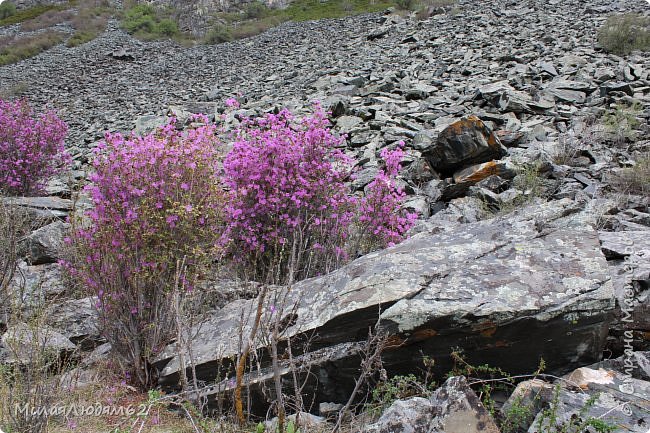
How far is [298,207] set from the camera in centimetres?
554

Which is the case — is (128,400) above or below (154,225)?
below

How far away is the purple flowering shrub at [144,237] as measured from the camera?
14.3 ft

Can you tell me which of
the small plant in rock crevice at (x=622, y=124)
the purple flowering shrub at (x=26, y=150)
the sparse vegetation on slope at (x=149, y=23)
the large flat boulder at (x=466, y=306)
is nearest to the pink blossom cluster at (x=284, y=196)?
the large flat boulder at (x=466, y=306)

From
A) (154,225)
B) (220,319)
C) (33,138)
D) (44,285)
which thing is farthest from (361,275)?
(33,138)

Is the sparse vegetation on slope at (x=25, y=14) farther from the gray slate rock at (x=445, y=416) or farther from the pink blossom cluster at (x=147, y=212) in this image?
the gray slate rock at (x=445, y=416)

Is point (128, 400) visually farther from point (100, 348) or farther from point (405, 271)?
point (405, 271)

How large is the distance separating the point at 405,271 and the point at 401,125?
22.1 feet

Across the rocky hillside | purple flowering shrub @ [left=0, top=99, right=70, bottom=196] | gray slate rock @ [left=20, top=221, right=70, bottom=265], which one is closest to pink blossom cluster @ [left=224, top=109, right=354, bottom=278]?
the rocky hillside

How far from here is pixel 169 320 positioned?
425 cm

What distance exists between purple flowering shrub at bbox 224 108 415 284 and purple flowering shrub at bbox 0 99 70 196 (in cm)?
621

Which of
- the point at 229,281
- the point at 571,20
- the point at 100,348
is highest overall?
the point at 571,20

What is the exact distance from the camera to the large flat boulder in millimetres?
2988

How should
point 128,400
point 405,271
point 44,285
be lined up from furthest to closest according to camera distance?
point 44,285
point 128,400
point 405,271

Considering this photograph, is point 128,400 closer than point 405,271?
No
